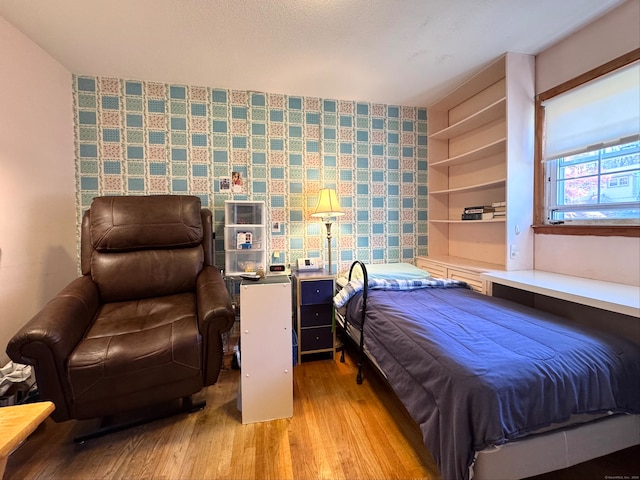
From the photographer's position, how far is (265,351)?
5.42 feet

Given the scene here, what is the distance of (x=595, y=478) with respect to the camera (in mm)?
1213

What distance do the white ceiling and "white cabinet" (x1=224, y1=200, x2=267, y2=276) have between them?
3.58 ft

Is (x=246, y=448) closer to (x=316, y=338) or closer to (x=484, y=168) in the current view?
(x=316, y=338)

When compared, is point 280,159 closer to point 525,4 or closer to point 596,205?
point 525,4

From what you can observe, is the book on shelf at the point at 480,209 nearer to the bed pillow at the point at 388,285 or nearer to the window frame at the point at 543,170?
the window frame at the point at 543,170

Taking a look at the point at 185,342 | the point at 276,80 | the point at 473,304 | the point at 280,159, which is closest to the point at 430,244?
the point at 473,304

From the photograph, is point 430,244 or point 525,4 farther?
point 430,244

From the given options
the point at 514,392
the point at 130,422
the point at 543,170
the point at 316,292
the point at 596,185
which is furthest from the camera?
the point at 316,292

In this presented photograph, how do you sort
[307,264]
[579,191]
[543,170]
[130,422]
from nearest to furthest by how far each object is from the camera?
[130,422]
[579,191]
[543,170]
[307,264]

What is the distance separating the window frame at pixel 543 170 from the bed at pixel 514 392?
2.31ft

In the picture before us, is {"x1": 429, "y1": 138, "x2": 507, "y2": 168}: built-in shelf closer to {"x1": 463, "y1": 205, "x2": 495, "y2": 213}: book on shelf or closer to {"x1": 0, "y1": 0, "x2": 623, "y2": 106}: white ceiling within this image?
{"x1": 463, "y1": 205, "x2": 495, "y2": 213}: book on shelf

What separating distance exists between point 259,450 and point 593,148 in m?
2.60

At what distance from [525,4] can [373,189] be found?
66.3 inches

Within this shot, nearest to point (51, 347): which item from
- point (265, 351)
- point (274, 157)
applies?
point (265, 351)
